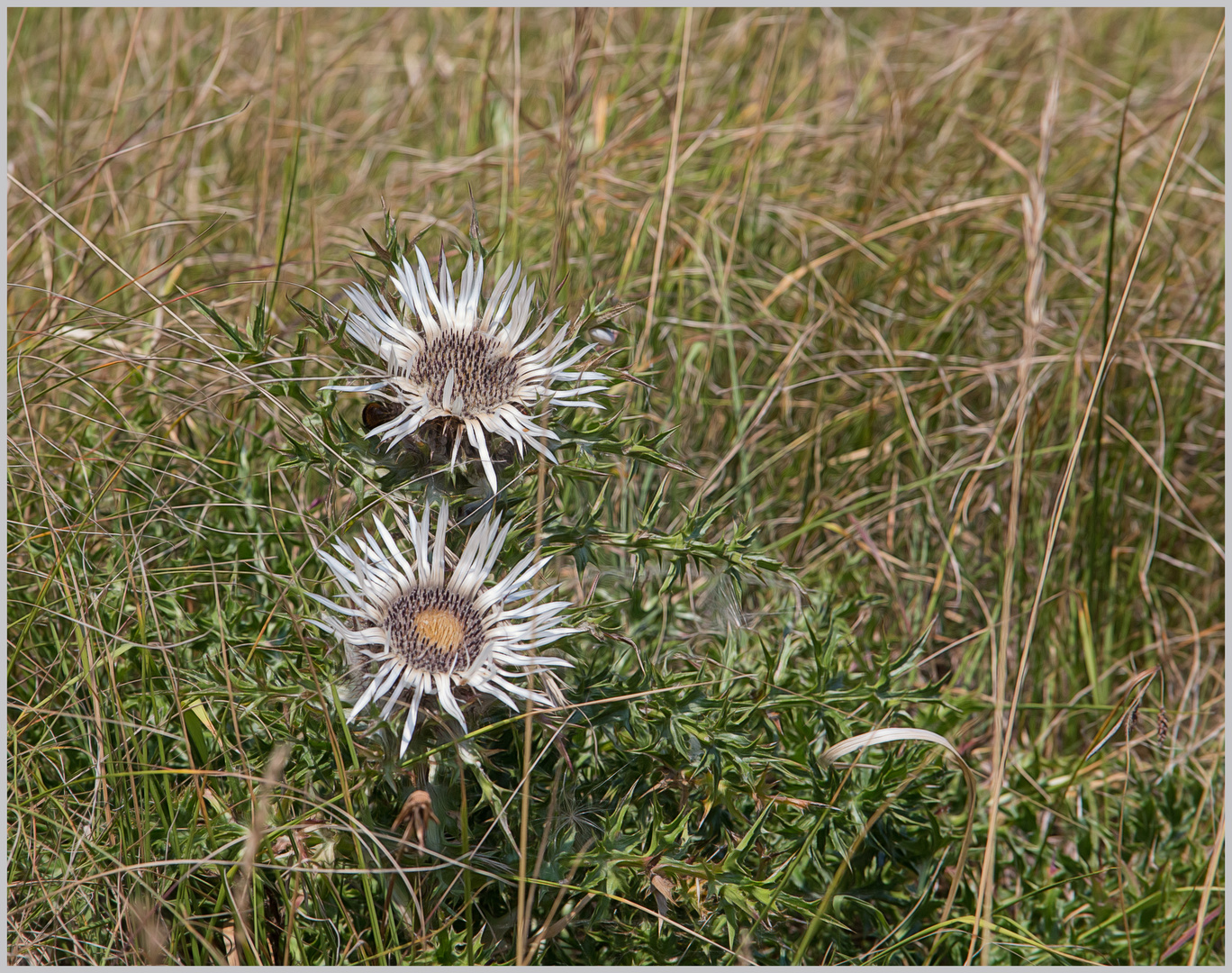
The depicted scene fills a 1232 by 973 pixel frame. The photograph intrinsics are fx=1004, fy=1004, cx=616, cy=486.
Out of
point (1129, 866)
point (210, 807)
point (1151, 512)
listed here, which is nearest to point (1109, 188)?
point (1151, 512)

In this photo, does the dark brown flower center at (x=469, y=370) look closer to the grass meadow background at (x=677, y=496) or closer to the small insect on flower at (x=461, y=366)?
the small insect on flower at (x=461, y=366)

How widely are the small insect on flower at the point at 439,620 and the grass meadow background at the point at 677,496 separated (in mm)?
83

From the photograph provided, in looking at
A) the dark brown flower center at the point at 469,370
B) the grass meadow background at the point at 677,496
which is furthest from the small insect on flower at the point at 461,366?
the grass meadow background at the point at 677,496

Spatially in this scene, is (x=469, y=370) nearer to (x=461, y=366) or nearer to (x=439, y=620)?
(x=461, y=366)

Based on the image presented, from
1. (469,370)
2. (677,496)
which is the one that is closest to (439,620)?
(469,370)

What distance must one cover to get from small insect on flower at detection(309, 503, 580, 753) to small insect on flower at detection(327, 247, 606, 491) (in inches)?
5.0

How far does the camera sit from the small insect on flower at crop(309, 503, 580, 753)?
4.38ft

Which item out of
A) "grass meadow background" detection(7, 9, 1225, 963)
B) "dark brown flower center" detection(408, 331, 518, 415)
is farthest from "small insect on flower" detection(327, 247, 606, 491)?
"grass meadow background" detection(7, 9, 1225, 963)

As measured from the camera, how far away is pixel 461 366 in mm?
1454

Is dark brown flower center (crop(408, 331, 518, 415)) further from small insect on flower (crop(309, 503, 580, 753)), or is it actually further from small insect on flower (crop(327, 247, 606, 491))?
small insect on flower (crop(309, 503, 580, 753))

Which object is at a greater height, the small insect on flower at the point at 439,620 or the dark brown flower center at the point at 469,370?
the dark brown flower center at the point at 469,370

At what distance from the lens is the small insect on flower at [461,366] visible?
140 centimetres

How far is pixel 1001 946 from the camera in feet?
5.62

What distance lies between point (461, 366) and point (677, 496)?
89 cm
